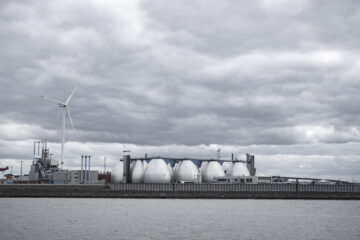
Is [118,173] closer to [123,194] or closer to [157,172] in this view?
[157,172]

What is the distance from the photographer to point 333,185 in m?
143

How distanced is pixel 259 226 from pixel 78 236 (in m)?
22.8

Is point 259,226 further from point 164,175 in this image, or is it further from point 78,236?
point 164,175

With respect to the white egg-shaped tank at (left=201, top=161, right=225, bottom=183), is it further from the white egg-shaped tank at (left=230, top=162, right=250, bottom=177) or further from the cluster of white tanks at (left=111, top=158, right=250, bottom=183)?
the white egg-shaped tank at (left=230, top=162, right=250, bottom=177)

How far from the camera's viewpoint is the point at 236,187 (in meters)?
147

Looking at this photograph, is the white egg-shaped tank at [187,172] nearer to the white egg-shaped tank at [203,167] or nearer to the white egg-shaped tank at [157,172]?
the white egg-shaped tank at [157,172]

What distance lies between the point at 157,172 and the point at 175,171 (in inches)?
498

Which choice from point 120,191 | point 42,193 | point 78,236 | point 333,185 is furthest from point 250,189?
point 78,236

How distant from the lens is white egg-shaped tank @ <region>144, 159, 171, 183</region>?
156 metres

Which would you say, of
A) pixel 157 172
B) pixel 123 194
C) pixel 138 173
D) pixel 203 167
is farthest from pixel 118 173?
pixel 203 167

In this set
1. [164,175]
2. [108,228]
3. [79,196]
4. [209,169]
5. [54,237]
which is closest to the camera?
[54,237]

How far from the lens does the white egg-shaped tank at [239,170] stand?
174 m

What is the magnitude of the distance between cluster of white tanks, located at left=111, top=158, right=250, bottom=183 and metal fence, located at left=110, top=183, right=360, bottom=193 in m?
4.44

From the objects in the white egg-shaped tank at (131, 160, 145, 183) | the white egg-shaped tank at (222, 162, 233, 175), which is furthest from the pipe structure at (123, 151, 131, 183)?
the white egg-shaped tank at (222, 162, 233, 175)
